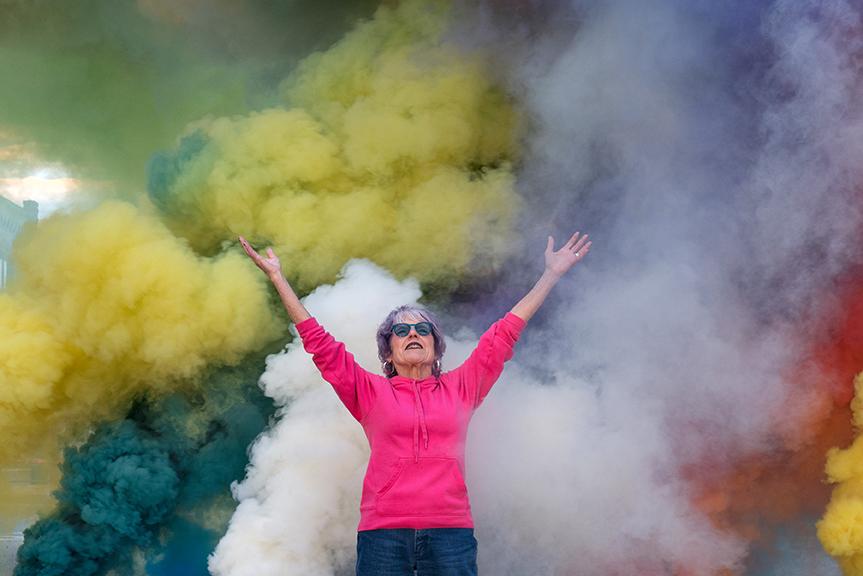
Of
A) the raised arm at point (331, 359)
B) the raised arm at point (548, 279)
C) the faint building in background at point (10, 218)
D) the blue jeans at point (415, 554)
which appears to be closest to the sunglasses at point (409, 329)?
the raised arm at point (331, 359)

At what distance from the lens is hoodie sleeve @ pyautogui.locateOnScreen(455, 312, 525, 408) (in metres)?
3.63

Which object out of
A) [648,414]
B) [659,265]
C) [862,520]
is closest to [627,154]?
[659,265]

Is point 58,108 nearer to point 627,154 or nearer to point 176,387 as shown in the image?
point 176,387

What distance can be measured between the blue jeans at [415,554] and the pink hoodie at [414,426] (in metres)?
0.03

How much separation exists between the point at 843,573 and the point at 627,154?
218cm

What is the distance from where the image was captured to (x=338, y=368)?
138 inches

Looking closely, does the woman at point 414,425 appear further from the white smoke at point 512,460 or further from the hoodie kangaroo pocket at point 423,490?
the white smoke at point 512,460

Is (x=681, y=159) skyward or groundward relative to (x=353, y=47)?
groundward

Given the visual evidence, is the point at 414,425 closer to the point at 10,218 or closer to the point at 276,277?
the point at 276,277

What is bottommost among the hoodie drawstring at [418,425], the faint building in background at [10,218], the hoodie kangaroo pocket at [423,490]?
the hoodie kangaroo pocket at [423,490]

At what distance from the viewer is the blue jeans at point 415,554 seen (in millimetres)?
3330

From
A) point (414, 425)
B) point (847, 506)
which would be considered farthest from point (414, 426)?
point (847, 506)

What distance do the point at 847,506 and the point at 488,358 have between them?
180cm

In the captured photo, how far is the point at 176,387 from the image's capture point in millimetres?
4488
